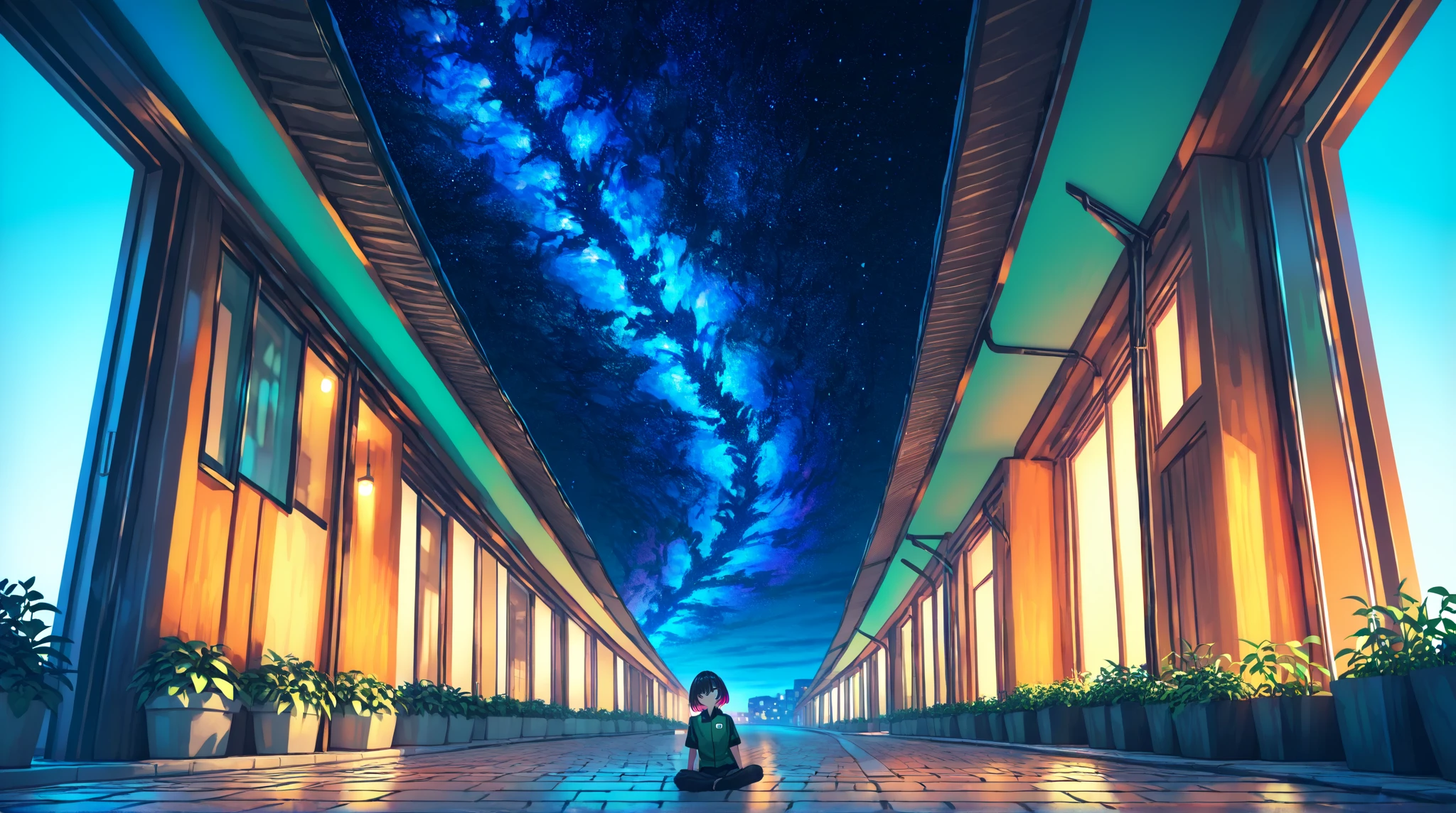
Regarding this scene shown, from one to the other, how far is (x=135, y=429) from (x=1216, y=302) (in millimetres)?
7173

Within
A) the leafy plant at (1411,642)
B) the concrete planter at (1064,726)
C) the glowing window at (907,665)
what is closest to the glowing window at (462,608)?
the concrete planter at (1064,726)

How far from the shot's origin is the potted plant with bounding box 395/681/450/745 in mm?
11094

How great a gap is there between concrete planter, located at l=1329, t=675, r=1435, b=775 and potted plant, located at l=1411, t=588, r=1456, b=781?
0.29ft

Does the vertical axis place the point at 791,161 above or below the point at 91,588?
above

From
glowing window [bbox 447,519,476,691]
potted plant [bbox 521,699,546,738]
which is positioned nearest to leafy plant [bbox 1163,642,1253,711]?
glowing window [bbox 447,519,476,691]

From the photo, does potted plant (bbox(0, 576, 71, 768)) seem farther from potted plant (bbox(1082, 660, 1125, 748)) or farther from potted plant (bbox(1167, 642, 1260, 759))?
potted plant (bbox(1082, 660, 1125, 748))

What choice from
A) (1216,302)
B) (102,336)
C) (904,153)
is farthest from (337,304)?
(1216,302)

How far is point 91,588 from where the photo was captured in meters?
6.09

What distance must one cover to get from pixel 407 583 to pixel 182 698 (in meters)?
7.12

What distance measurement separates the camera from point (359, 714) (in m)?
9.53

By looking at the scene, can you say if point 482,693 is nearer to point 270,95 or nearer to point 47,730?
point 47,730

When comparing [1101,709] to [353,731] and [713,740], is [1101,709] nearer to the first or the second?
[713,740]

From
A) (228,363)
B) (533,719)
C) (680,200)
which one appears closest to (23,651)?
(228,363)

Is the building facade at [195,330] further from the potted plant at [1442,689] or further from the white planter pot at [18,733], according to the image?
the potted plant at [1442,689]
